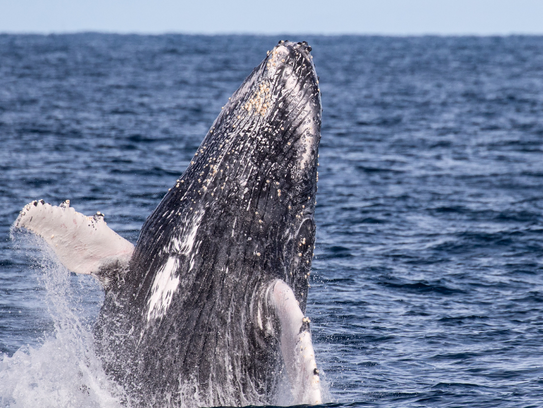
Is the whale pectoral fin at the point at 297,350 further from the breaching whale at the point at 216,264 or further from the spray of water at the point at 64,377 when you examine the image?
the spray of water at the point at 64,377

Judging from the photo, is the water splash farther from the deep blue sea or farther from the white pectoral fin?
the white pectoral fin

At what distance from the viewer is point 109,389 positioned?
888 centimetres

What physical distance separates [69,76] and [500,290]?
6485cm

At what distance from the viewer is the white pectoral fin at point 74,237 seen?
8930 millimetres

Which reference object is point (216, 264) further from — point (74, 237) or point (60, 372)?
point (60, 372)

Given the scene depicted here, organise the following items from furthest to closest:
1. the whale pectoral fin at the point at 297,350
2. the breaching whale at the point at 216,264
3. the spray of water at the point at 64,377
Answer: the spray of water at the point at 64,377, the breaching whale at the point at 216,264, the whale pectoral fin at the point at 297,350

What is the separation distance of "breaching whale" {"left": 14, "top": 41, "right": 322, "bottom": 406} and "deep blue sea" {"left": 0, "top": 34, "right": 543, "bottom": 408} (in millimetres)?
609

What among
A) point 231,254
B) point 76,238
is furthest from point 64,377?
point 231,254

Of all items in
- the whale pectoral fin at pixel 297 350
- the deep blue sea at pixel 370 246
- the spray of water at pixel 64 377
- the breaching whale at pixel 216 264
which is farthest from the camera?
the deep blue sea at pixel 370 246

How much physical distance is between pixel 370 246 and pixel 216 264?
9.92 metres

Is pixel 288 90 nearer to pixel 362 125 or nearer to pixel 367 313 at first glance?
pixel 367 313

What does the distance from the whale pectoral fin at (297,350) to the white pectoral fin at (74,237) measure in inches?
80.0

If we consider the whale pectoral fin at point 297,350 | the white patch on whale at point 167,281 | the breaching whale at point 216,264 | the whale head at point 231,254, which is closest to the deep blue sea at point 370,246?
the breaching whale at point 216,264

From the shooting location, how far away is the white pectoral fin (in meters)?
8.93
